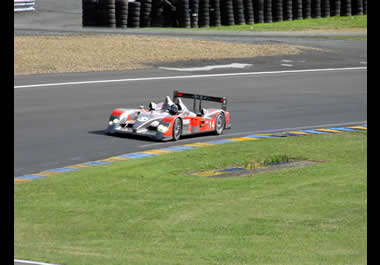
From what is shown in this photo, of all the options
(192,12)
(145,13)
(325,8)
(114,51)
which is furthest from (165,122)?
(325,8)

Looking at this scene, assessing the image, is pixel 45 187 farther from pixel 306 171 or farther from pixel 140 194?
pixel 306 171

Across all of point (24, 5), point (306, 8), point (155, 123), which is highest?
point (24, 5)

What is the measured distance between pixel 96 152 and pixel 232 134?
4.38 meters

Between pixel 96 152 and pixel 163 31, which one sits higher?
pixel 163 31

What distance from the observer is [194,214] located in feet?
39.0

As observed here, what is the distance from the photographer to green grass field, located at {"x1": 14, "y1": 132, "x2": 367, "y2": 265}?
31.3ft

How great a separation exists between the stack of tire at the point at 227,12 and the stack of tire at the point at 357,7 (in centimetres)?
949

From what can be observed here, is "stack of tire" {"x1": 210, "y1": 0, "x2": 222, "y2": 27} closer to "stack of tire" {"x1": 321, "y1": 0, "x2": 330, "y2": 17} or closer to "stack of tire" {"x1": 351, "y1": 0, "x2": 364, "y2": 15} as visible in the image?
"stack of tire" {"x1": 321, "y1": 0, "x2": 330, "y2": 17}

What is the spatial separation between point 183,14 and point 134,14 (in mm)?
2944

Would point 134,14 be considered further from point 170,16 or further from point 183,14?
point 183,14

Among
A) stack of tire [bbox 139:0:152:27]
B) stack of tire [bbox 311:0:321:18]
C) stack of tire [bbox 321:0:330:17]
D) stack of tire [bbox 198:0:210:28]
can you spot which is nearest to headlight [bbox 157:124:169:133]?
stack of tire [bbox 139:0:152:27]

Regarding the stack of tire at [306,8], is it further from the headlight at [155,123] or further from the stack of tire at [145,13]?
the headlight at [155,123]

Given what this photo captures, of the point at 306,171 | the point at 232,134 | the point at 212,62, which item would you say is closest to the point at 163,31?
the point at 212,62

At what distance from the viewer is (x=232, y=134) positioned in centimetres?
2123
